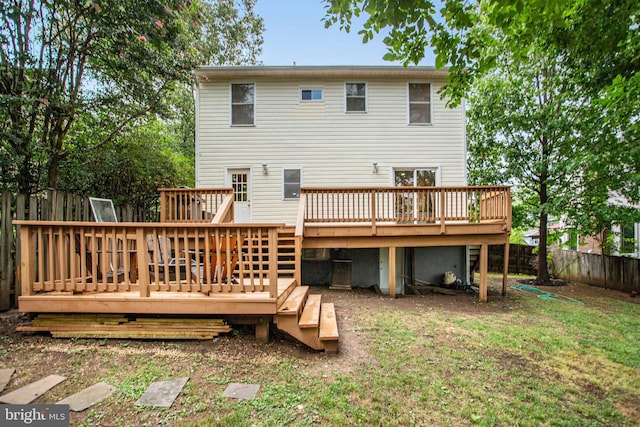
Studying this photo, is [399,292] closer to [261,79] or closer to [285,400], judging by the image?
[285,400]

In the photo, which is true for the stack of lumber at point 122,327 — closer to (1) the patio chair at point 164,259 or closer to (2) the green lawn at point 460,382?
(1) the patio chair at point 164,259

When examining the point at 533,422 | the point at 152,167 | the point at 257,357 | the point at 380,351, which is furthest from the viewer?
the point at 152,167

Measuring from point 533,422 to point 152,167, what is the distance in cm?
819

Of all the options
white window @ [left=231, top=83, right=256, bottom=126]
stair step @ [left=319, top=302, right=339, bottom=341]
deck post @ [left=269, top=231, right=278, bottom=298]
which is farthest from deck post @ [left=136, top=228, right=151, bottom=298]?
white window @ [left=231, top=83, right=256, bottom=126]

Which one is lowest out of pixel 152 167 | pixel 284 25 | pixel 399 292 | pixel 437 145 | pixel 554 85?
pixel 399 292

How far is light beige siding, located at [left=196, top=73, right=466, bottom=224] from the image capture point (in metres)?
8.37

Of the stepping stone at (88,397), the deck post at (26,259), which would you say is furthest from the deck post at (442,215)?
the deck post at (26,259)

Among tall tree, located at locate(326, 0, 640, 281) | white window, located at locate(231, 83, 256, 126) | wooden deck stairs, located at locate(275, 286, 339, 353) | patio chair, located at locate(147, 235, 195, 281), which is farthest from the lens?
white window, located at locate(231, 83, 256, 126)

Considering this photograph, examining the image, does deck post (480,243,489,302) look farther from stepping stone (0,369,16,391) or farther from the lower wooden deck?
stepping stone (0,369,16,391)

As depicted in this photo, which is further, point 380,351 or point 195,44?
point 195,44

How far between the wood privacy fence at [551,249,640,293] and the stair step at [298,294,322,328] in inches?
421

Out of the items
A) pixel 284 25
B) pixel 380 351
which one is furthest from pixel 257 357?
pixel 284 25

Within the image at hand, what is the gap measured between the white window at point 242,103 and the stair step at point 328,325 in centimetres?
618

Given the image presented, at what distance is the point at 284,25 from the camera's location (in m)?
14.6
